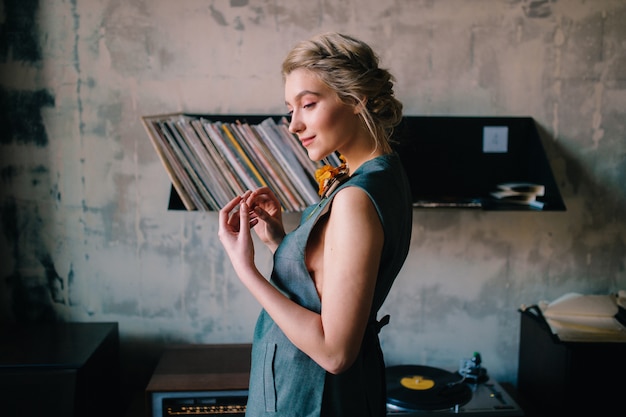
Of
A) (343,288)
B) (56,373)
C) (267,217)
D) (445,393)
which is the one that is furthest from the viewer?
→ (445,393)

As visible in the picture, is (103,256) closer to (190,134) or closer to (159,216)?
(159,216)

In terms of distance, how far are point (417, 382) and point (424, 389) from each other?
5 centimetres

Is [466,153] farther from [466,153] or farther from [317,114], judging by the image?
[317,114]

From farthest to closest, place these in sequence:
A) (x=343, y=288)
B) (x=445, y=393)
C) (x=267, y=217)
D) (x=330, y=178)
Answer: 1. (x=445, y=393)
2. (x=267, y=217)
3. (x=330, y=178)
4. (x=343, y=288)

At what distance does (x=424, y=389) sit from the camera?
1900 millimetres

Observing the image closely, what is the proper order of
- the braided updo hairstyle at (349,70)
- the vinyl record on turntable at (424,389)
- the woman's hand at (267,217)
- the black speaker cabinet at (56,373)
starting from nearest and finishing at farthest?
the braided updo hairstyle at (349,70)
the woman's hand at (267,217)
the black speaker cabinet at (56,373)
the vinyl record on turntable at (424,389)

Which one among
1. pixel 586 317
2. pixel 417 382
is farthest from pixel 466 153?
pixel 417 382

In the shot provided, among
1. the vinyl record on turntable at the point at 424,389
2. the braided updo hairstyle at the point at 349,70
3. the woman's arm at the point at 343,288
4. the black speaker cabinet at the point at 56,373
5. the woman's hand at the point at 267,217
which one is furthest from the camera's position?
the vinyl record on turntable at the point at 424,389

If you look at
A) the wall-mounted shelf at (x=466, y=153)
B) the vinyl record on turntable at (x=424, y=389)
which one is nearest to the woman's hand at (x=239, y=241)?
the vinyl record on turntable at (x=424, y=389)

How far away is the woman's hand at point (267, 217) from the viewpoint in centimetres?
134

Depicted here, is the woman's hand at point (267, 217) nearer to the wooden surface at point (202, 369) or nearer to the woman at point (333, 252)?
the woman at point (333, 252)

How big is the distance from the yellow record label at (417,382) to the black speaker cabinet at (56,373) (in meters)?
1.09

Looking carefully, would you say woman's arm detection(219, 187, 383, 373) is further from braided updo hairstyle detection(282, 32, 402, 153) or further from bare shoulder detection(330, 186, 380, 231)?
braided updo hairstyle detection(282, 32, 402, 153)

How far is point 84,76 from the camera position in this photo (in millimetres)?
2109
